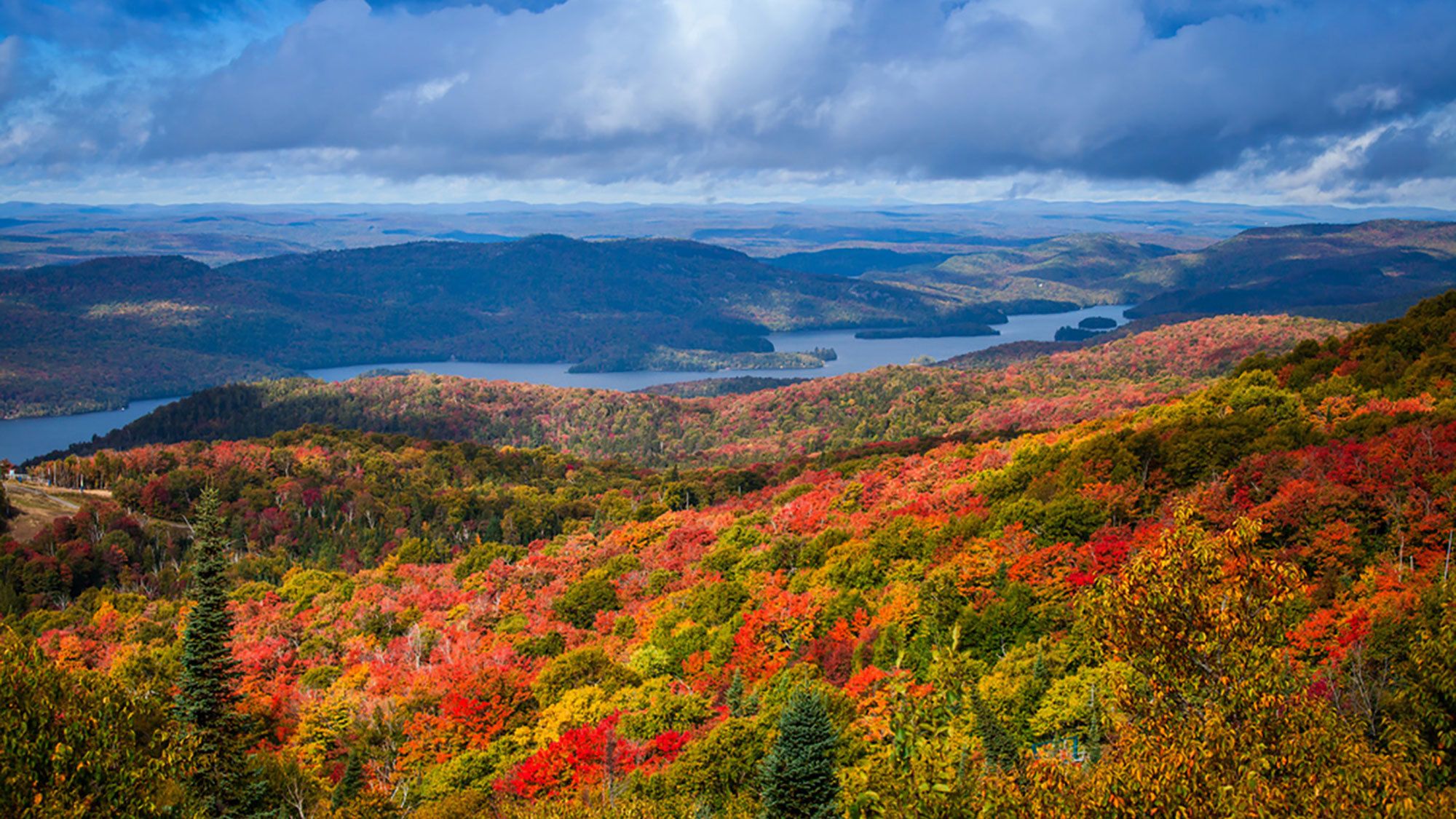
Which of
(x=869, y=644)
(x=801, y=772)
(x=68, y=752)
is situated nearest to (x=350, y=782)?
(x=801, y=772)

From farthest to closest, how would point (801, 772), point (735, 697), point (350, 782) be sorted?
point (735, 697) → point (350, 782) → point (801, 772)

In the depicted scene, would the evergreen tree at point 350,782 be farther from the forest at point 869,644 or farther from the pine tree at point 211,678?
the pine tree at point 211,678

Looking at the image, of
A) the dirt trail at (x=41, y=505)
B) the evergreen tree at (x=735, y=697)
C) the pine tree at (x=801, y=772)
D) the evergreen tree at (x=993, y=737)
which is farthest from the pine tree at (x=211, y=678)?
the dirt trail at (x=41, y=505)

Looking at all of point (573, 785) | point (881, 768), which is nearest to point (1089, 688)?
point (881, 768)

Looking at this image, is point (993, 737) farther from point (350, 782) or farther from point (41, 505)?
point (41, 505)

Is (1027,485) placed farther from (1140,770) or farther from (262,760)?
(1140,770)

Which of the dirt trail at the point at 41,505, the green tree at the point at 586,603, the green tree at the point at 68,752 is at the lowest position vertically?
the dirt trail at the point at 41,505

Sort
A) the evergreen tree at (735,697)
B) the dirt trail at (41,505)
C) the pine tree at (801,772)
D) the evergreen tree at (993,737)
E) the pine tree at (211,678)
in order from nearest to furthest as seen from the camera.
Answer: the pine tree at (801,772) < the pine tree at (211,678) < the evergreen tree at (993,737) < the evergreen tree at (735,697) < the dirt trail at (41,505)
